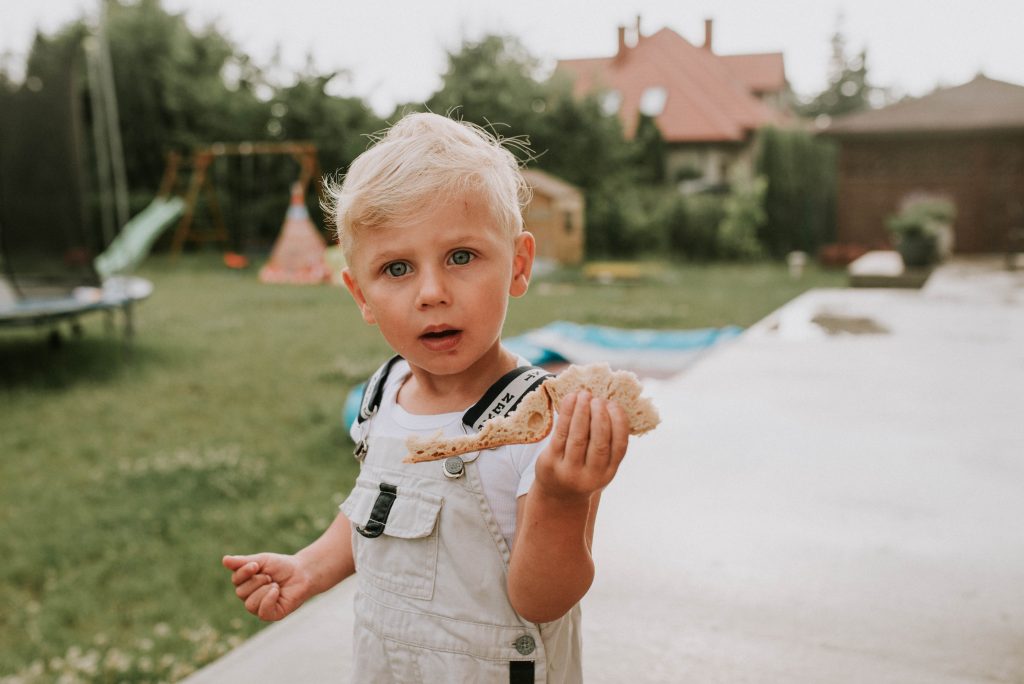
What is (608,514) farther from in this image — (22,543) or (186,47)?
(186,47)

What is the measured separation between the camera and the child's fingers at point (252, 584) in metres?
1.42

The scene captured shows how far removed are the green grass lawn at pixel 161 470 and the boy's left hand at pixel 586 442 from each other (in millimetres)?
2009

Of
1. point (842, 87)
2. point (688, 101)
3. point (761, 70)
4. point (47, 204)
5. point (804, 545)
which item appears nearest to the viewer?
point (804, 545)

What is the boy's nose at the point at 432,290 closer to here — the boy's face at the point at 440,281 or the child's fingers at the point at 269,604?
the boy's face at the point at 440,281

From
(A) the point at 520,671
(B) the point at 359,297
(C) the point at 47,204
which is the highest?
(C) the point at 47,204

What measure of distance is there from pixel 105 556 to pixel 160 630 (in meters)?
0.75

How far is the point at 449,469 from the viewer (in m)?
1.21

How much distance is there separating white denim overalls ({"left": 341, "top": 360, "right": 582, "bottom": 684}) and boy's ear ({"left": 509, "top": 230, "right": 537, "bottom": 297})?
26cm

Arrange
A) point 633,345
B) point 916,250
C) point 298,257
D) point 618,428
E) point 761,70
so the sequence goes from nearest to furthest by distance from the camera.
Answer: point 618,428, point 633,345, point 916,250, point 298,257, point 761,70

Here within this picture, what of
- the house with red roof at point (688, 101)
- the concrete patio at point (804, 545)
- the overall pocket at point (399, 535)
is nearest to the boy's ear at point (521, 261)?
the overall pocket at point (399, 535)

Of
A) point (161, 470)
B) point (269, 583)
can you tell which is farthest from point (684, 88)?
point (269, 583)

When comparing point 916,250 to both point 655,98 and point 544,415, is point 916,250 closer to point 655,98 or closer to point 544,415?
point 544,415

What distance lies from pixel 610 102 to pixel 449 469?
63.9 feet

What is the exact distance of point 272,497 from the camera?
4.05 m
